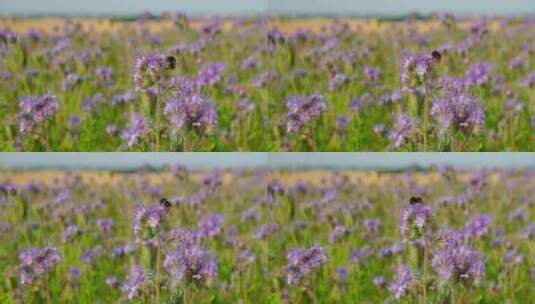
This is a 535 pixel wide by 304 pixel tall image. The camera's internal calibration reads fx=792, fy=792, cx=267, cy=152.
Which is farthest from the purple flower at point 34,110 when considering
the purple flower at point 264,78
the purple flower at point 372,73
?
the purple flower at point 372,73

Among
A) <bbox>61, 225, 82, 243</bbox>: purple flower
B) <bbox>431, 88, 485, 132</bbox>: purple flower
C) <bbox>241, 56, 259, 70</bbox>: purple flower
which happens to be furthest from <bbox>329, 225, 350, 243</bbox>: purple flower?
<bbox>61, 225, 82, 243</bbox>: purple flower

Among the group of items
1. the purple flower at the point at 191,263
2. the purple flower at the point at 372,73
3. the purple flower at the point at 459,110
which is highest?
the purple flower at the point at 372,73

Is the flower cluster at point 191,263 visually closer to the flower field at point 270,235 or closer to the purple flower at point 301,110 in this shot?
the flower field at point 270,235

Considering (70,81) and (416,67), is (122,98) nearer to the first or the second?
(70,81)

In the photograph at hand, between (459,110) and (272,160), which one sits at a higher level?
(459,110)

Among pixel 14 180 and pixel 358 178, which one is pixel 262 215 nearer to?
pixel 358 178

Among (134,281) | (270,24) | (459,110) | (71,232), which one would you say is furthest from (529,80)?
(71,232)
